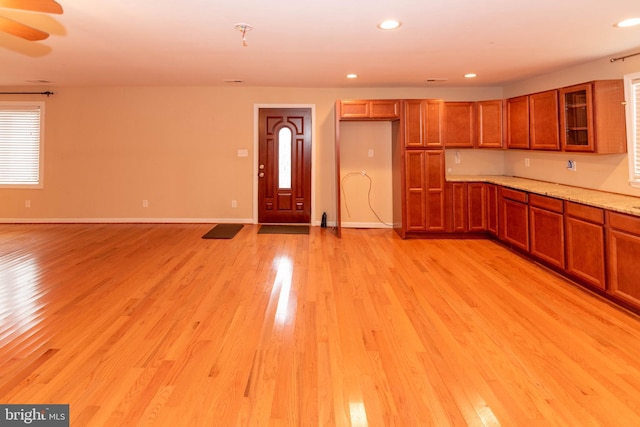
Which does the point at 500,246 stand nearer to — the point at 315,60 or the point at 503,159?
the point at 503,159

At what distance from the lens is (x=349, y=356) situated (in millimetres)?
2480

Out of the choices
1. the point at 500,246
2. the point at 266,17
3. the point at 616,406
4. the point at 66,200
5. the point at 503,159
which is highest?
the point at 266,17

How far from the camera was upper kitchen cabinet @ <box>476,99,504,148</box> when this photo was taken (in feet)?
19.4

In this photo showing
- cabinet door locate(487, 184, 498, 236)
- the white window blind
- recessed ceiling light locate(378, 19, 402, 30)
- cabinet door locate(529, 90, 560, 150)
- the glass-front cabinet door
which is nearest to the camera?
recessed ceiling light locate(378, 19, 402, 30)

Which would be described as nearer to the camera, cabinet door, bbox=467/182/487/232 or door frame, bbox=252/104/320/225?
cabinet door, bbox=467/182/487/232

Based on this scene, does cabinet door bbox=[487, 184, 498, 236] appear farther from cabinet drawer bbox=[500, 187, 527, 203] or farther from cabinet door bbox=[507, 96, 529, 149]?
cabinet door bbox=[507, 96, 529, 149]

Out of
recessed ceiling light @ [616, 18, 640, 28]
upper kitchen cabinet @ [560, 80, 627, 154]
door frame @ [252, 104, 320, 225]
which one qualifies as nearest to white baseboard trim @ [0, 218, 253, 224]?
door frame @ [252, 104, 320, 225]

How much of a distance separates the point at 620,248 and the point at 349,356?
2.43 meters

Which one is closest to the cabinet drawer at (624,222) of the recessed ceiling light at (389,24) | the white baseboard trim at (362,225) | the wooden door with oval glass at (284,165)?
the recessed ceiling light at (389,24)

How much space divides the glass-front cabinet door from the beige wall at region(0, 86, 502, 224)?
3408 mm

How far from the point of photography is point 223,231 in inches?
253

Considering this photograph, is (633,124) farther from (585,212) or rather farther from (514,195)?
(514,195)

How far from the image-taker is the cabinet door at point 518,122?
209 inches

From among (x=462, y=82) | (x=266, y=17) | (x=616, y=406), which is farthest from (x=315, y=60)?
(x=616, y=406)
